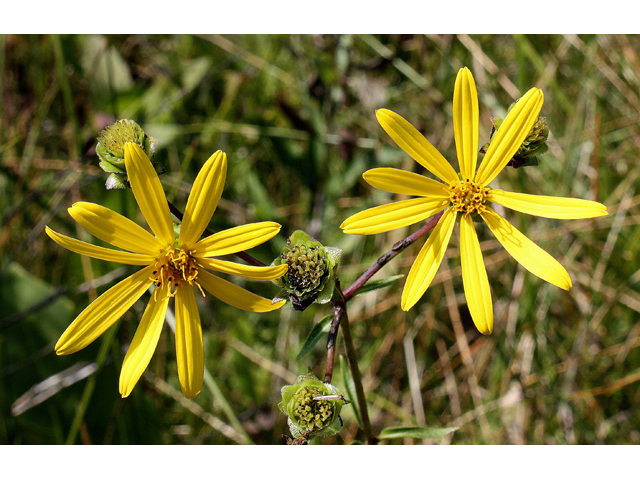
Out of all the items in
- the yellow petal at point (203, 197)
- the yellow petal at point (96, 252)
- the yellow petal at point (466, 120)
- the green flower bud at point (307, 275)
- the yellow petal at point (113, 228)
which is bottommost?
the green flower bud at point (307, 275)

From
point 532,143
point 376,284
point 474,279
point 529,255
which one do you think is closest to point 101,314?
point 376,284

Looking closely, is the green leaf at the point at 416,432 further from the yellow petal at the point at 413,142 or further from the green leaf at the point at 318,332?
the yellow petal at the point at 413,142

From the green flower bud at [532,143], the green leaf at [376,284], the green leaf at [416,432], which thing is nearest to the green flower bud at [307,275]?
the green leaf at [376,284]

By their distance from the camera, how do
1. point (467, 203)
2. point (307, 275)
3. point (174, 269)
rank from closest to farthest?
point (307, 275)
point (174, 269)
point (467, 203)

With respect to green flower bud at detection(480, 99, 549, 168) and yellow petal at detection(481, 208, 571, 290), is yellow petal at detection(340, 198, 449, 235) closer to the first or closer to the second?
yellow petal at detection(481, 208, 571, 290)

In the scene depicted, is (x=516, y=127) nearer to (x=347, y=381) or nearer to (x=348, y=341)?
(x=348, y=341)
